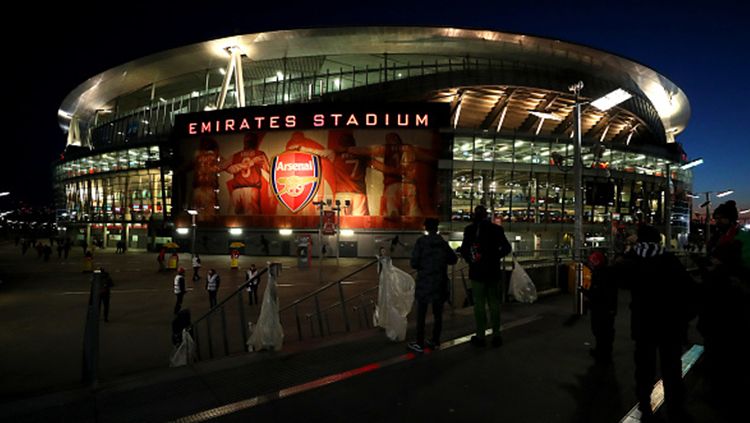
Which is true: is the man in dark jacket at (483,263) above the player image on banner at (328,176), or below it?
below

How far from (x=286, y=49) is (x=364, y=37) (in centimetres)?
937

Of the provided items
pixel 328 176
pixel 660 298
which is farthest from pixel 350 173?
pixel 660 298

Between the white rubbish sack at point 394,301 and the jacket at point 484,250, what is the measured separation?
4.19ft

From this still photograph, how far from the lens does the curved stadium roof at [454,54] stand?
3828 cm

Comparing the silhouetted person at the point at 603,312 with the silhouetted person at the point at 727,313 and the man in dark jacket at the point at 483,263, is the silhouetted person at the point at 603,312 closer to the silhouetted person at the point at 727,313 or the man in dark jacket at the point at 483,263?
the silhouetted person at the point at 727,313

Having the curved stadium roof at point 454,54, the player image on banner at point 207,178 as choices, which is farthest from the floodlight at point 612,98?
the player image on banner at point 207,178

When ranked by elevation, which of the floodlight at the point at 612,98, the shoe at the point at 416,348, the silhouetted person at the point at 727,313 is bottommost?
the shoe at the point at 416,348

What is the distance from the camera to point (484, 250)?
5.24 metres

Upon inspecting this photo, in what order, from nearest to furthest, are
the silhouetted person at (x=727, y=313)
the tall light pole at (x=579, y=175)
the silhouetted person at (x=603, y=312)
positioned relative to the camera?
the silhouetted person at (x=727, y=313) → the silhouetted person at (x=603, y=312) → the tall light pole at (x=579, y=175)

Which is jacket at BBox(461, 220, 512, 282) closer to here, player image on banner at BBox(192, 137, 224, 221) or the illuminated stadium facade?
the illuminated stadium facade

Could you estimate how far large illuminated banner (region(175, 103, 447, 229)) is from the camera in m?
34.5

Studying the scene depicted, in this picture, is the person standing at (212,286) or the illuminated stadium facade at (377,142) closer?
the person standing at (212,286)

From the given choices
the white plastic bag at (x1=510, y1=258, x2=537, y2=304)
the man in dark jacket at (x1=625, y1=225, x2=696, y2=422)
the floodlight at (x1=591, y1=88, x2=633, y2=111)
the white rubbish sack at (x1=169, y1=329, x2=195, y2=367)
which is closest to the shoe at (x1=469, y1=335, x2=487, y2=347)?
the man in dark jacket at (x1=625, y1=225, x2=696, y2=422)

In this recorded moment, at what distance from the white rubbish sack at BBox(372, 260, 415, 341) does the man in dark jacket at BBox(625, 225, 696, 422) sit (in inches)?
119
